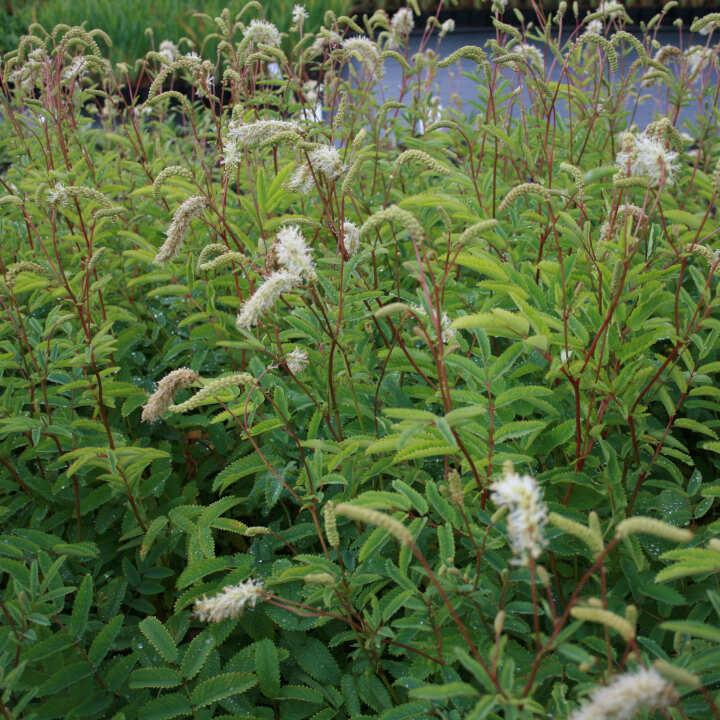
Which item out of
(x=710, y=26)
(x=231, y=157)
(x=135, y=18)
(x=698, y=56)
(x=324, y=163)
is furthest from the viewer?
(x=135, y=18)

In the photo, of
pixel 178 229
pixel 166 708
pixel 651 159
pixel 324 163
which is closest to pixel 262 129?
pixel 324 163

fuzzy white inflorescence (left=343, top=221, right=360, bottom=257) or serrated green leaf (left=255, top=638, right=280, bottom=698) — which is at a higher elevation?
fuzzy white inflorescence (left=343, top=221, right=360, bottom=257)

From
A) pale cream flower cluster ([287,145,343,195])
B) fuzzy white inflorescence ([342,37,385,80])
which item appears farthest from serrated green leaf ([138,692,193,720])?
fuzzy white inflorescence ([342,37,385,80])

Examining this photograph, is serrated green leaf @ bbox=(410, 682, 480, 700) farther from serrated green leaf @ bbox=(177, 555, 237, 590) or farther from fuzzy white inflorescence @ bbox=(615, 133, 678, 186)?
fuzzy white inflorescence @ bbox=(615, 133, 678, 186)

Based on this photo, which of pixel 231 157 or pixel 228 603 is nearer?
pixel 228 603

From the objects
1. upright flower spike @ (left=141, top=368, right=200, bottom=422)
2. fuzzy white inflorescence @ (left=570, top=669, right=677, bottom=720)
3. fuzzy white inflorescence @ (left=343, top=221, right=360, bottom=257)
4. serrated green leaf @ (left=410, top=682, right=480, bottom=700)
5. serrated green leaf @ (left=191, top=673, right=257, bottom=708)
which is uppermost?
fuzzy white inflorescence @ (left=343, top=221, right=360, bottom=257)

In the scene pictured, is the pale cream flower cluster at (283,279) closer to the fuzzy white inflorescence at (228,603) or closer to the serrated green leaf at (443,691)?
the fuzzy white inflorescence at (228,603)

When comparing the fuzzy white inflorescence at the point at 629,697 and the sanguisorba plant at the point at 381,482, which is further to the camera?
the sanguisorba plant at the point at 381,482

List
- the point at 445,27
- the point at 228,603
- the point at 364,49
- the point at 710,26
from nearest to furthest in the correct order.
A: the point at 228,603, the point at 364,49, the point at 710,26, the point at 445,27

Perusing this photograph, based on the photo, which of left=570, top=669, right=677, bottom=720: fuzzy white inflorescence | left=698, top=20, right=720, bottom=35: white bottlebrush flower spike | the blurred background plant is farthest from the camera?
the blurred background plant

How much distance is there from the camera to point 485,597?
3.97ft

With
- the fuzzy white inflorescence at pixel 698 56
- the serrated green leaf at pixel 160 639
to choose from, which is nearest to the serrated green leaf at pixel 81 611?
the serrated green leaf at pixel 160 639

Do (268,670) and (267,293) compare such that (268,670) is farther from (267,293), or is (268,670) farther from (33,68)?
(33,68)

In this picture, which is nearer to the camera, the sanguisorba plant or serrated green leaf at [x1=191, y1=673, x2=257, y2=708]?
the sanguisorba plant
